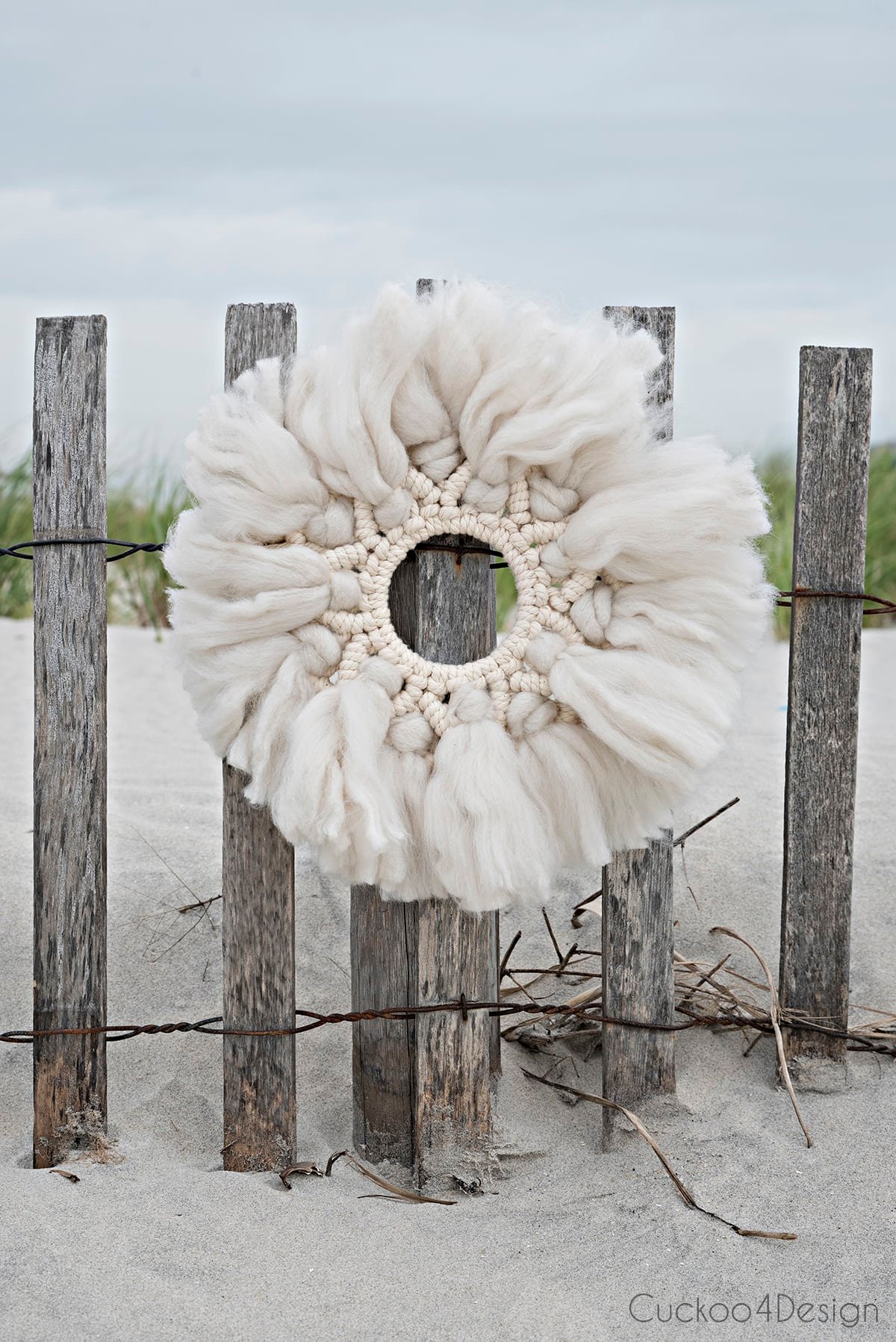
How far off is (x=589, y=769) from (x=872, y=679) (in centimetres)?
429

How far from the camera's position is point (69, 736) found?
1.97m

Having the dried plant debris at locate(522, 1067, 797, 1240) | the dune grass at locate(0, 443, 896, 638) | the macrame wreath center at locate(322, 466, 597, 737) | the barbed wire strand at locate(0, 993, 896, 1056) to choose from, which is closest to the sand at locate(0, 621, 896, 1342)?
the dried plant debris at locate(522, 1067, 797, 1240)

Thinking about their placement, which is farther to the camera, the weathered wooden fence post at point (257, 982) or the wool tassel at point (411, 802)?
the weathered wooden fence post at point (257, 982)

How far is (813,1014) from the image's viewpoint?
2.23m

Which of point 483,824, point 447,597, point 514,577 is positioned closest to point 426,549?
point 447,597

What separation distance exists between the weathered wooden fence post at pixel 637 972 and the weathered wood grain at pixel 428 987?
21 centimetres

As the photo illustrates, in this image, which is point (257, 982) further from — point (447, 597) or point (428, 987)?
point (447, 597)

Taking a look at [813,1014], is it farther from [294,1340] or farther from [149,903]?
[149,903]

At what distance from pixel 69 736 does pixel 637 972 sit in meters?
1.06

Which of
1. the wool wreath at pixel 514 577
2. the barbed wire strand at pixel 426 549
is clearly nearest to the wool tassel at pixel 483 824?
the wool wreath at pixel 514 577

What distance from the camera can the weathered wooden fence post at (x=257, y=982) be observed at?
6.40 ft

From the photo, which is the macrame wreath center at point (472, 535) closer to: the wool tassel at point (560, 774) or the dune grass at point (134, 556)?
the wool tassel at point (560, 774)

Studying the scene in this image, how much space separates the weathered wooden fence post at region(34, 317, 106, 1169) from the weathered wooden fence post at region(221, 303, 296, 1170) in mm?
226

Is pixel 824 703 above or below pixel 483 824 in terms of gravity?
above
